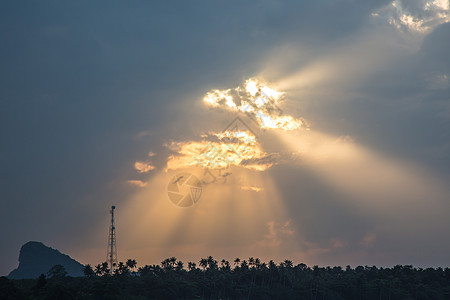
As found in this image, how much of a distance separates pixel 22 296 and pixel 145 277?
6759 centimetres

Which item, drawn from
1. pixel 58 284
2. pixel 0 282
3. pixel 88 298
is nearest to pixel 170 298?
pixel 88 298

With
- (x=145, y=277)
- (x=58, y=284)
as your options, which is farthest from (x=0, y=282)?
(x=145, y=277)

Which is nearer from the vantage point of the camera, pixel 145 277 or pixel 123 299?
pixel 123 299

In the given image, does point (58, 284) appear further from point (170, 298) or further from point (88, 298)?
point (170, 298)

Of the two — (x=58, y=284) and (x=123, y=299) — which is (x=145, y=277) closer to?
(x=123, y=299)

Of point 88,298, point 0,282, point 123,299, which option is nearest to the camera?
point 0,282

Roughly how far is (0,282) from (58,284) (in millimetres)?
17359

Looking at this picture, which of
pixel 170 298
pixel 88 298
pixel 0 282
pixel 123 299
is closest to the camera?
pixel 0 282

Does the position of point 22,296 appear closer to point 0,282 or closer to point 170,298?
point 0,282

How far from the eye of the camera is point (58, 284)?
13650 cm

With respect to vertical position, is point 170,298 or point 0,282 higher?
point 0,282

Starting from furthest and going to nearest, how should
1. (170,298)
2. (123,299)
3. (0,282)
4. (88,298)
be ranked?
(170,298)
(123,299)
(88,298)
(0,282)

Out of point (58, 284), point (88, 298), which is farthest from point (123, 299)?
point (58, 284)

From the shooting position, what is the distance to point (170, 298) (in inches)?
7643
